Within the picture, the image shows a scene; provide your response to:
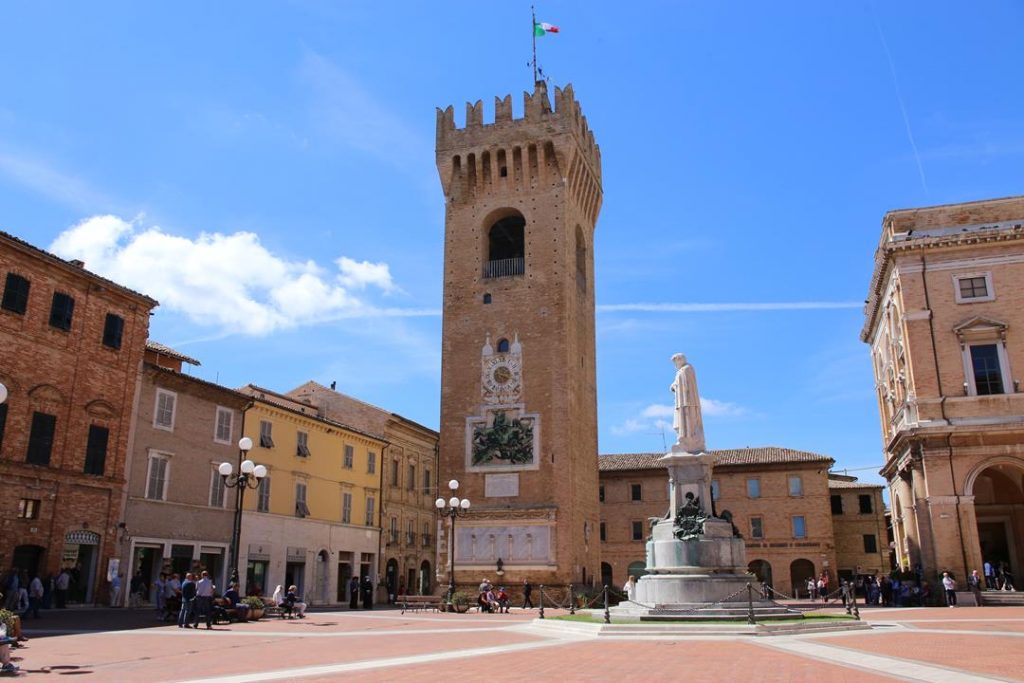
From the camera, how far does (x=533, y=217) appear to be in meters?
43.6

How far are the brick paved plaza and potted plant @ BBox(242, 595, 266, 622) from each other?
12.1ft

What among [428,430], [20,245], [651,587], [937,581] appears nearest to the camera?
[651,587]

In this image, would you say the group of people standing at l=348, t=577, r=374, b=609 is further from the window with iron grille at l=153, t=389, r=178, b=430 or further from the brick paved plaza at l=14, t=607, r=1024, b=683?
the brick paved plaza at l=14, t=607, r=1024, b=683

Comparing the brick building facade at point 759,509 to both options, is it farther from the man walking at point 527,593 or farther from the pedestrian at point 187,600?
the pedestrian at point 187,600

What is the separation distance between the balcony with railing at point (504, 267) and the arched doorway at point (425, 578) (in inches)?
788

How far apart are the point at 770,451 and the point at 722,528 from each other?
1699 inches

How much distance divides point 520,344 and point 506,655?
28688mm

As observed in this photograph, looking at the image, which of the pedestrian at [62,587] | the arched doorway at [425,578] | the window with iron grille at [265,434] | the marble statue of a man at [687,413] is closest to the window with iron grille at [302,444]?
the window with iron grille at [265,434]

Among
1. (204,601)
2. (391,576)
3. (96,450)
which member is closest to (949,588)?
(204,601)

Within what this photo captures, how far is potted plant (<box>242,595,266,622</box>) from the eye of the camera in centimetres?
2430

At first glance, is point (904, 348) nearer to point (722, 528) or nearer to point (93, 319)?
point (722, 528)

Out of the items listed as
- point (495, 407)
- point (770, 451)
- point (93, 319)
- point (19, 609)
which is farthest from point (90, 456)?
point (770, 451)

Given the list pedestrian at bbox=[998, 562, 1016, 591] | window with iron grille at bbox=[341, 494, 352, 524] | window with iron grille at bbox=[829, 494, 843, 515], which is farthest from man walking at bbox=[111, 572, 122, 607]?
window with iron grille at bbox=[829, 494, 843, 515]

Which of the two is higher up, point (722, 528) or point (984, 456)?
point (984, 456)
